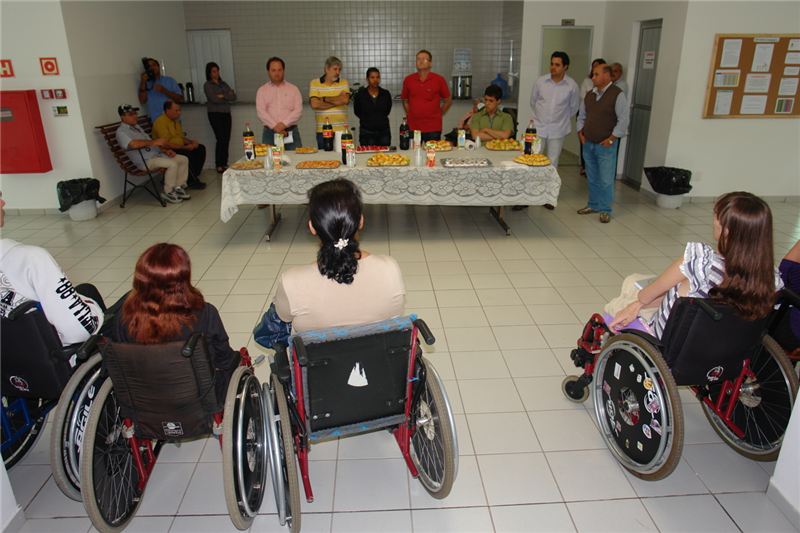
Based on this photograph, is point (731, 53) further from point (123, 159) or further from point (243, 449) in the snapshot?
point (123, 159)

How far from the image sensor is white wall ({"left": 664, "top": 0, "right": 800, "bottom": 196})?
18.4 ft

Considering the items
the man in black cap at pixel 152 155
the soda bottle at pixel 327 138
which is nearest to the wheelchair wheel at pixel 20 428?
the soda bottle at pixel 327 138

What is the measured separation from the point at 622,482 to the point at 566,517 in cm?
33

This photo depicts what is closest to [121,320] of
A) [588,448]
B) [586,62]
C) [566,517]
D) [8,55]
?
[566,517]

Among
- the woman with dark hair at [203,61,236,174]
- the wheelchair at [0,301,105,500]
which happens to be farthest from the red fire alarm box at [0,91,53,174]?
the wheelchair at [0,301,105,500]

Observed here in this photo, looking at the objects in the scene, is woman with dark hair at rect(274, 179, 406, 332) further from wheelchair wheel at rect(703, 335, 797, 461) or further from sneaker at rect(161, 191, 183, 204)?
sneaker at rect(161, 191, 183, 204)

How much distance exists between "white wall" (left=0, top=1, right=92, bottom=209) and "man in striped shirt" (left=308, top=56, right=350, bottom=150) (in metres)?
2.49

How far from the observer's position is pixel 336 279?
1859mm

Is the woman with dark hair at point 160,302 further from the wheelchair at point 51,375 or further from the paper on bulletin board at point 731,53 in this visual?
the paper on bulletin board at point 731,53

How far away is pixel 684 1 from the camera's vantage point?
5.67 m

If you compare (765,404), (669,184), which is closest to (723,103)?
(669,184)

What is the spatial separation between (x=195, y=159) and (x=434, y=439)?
6.41 meters

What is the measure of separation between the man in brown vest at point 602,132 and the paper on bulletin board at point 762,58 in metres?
1.62

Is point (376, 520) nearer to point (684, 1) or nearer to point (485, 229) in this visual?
point (485, 229)
